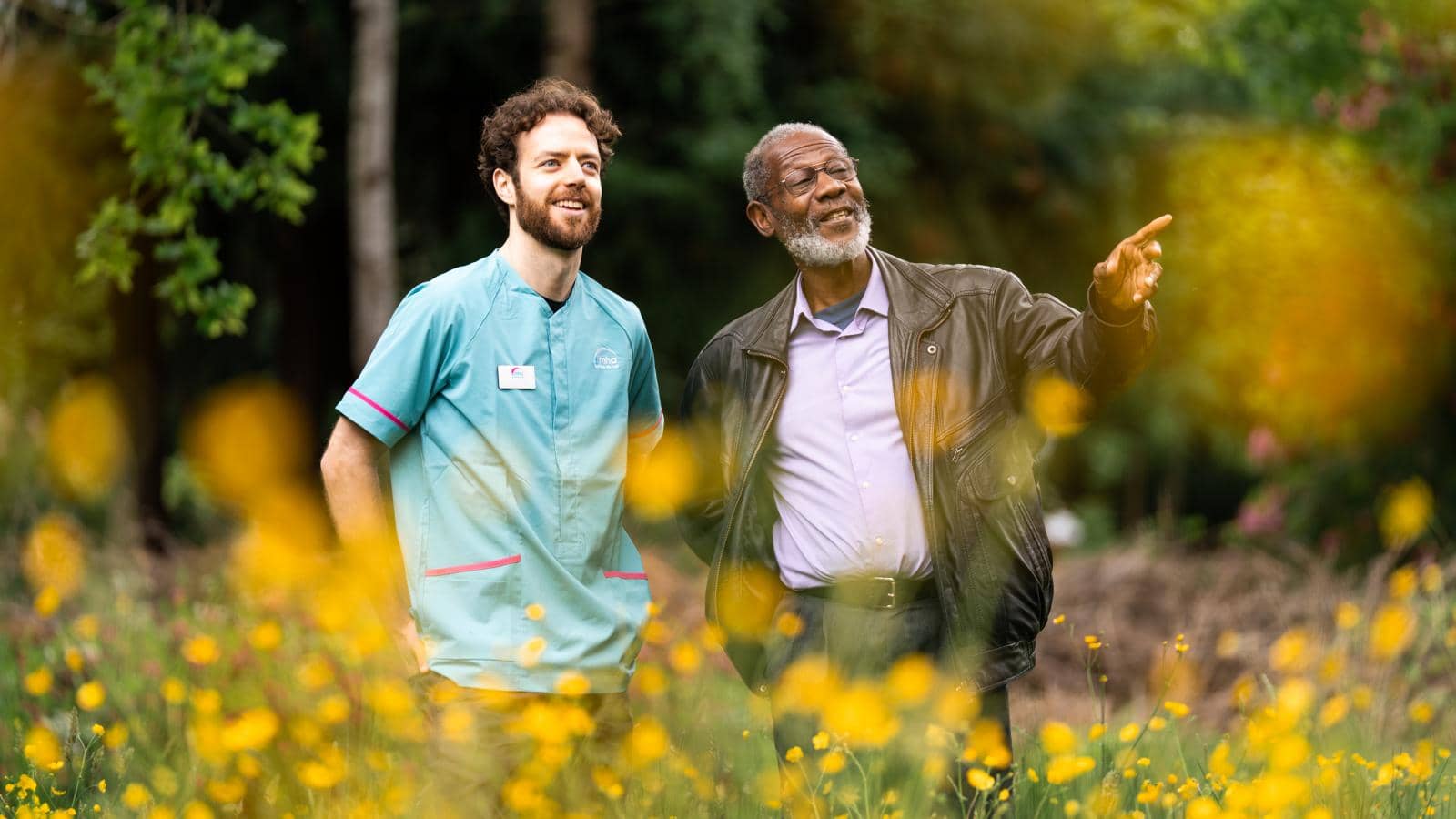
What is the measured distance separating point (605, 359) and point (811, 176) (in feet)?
2.35

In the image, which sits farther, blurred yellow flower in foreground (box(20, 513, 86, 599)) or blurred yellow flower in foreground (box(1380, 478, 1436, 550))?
blurred yellow flower in foreground (box(1380, 478, 1436, 550))

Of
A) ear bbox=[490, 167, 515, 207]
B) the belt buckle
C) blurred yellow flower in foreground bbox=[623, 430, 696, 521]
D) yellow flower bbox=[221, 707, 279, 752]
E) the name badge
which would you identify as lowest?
yellow flower bbox=[221, 707, 279, 752]

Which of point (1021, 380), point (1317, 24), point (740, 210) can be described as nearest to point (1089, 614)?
point (1317, 24)

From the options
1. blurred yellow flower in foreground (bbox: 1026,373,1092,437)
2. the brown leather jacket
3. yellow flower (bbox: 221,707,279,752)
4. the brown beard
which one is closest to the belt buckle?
the brown leather jacket

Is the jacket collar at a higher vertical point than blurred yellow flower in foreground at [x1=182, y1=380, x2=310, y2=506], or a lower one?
higher

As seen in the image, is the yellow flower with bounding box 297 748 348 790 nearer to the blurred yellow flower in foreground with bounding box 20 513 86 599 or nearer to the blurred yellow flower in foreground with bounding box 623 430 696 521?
the blurred yellow flower in foreground with bounding box 623 430 696 521

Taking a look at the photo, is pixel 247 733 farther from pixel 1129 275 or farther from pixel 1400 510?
pixel 1400 510

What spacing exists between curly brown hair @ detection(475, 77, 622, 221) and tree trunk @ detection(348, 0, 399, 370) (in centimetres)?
453

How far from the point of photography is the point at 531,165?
10.7 feet

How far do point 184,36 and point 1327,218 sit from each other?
6.02m

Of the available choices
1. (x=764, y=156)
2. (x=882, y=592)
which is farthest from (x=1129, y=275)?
(x=764, y=156)

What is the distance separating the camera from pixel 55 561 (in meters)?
6.31

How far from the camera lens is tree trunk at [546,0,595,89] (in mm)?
9523

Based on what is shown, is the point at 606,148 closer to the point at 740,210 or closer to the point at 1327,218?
the point at 1327,218
